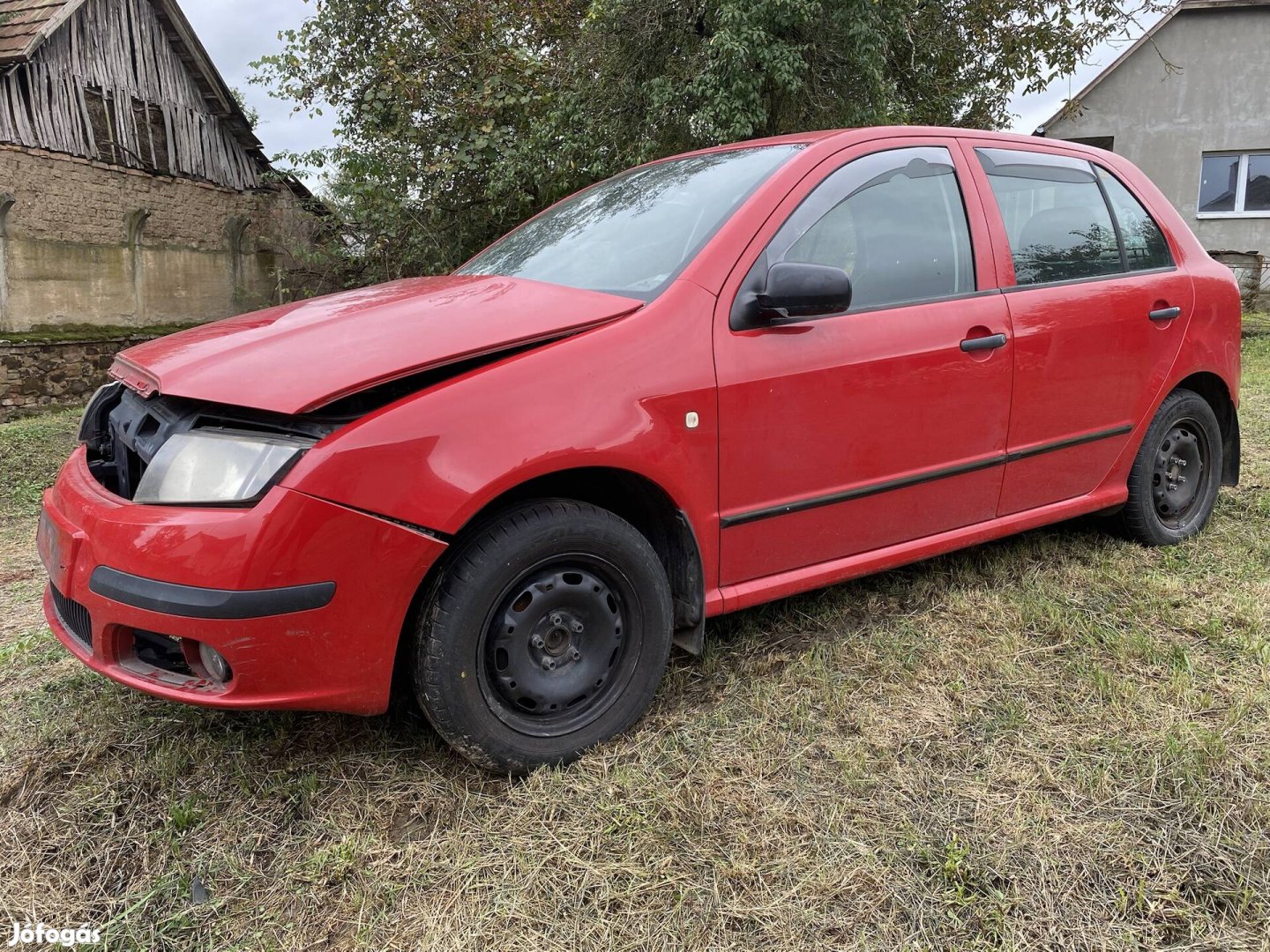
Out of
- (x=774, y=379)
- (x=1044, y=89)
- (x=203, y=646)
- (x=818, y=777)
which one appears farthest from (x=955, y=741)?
(x=1044, y=89)

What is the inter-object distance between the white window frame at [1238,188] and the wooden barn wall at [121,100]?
51.7 ft

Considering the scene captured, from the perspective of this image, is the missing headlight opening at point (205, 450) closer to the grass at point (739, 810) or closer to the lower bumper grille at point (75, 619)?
the lower bumper grille at point (75, 619)

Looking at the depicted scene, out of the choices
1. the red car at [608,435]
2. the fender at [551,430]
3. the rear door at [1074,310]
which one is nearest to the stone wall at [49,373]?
the red car at [608,435]

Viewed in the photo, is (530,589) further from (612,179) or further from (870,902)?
(612,179)

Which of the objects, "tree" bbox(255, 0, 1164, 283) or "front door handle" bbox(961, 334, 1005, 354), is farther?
"tree" bbox(255, 0, 1164, 283)

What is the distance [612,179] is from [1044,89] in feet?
32.4

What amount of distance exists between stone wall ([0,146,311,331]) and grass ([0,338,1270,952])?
28.9 feet

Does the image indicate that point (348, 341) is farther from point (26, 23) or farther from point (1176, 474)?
point (26, 23)

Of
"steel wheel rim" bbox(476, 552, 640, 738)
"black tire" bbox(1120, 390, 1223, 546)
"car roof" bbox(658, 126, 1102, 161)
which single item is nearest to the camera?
"steel wheel rim" bbox(476, 552, 640, 738)

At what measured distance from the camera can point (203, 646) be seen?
6.33 feet

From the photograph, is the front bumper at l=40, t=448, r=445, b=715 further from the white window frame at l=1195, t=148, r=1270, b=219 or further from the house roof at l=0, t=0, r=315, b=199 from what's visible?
the white window frame at l=1195, t=148, r=1270, b=219

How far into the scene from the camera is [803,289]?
2314 mm

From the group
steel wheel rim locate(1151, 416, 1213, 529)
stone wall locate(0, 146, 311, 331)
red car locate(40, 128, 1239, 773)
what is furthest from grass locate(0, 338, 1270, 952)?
stone wall locate(0, 146, 311, 331)

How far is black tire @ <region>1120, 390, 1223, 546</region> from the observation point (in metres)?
3.52
